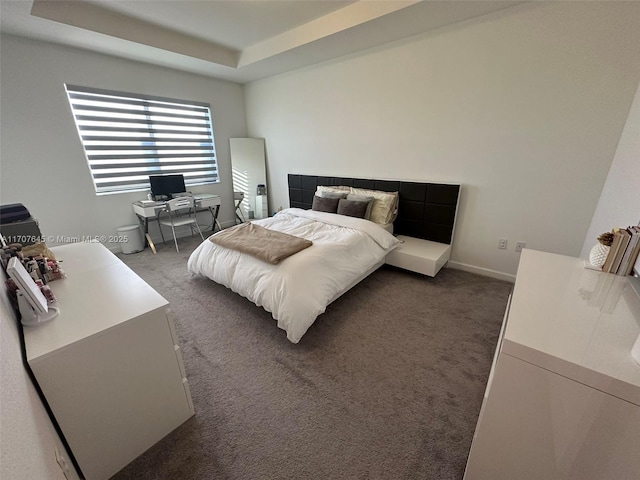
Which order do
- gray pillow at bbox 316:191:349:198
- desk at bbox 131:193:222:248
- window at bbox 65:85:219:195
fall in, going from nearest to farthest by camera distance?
window at bbox 65:85:219:195 < gray pillow at bbox 316:191:349:198 < desk at bbox 131:193:222:248

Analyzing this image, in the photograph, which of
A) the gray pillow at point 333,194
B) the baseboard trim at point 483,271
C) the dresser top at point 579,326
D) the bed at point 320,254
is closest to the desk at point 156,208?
the bed at point 320,254

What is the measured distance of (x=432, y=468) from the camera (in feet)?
4.08

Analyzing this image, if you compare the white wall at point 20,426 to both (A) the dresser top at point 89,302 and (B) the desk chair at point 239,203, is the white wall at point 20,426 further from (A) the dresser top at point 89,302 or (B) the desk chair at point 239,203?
(B) the desk chair at point 239,203

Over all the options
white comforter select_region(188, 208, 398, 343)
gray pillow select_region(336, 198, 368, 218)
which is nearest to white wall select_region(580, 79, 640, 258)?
white comforter select_region(188, 208, 398, 343)

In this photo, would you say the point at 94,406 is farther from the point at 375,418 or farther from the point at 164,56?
the point at 164,56

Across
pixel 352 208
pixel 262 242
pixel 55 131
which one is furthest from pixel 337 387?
pixel 55 131

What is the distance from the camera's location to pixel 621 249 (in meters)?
1.32

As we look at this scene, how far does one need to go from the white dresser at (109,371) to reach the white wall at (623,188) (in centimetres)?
255

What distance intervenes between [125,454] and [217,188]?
416 cm

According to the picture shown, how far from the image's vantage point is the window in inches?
133

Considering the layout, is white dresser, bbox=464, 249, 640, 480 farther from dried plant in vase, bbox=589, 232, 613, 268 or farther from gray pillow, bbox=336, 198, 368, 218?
gray pillow, bbox=336, 198, 368, 218

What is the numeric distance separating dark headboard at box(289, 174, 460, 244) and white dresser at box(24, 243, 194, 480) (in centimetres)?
275

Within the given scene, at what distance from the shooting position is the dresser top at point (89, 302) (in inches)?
41.8

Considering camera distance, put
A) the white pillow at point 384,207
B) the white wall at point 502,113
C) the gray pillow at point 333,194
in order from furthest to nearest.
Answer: the gray pillow at point 333,194 → the white pillow at point 384,207 → the white wall at point 502,113
